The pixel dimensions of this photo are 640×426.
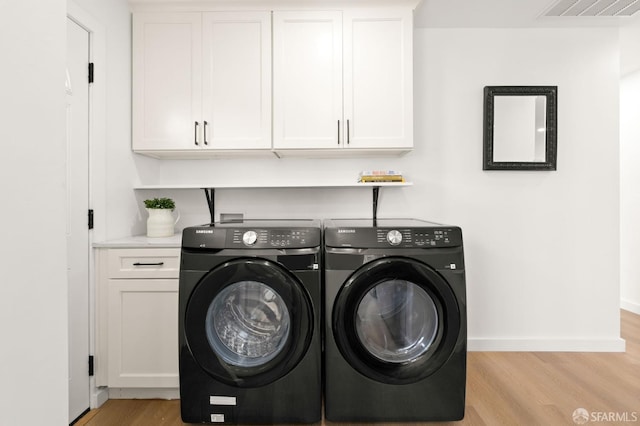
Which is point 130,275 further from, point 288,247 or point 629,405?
point 629,405

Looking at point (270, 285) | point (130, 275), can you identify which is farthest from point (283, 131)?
point (130, 275)

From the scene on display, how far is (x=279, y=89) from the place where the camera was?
2203 mm

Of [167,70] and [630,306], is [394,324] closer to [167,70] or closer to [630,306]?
[167,70]

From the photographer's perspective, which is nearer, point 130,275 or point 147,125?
point 130,275

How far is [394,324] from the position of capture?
1.66 meters

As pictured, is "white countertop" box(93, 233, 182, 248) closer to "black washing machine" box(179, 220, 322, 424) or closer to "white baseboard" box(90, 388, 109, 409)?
"black washing machine" box(179, 220, 322, 424)

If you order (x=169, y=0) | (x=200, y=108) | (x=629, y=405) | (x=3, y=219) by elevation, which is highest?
(x=169, y=0)

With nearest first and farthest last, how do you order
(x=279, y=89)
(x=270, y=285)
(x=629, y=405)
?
(x=270, y=285), (x=629, y=405), (x=279, y=89)

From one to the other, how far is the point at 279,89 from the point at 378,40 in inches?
27.5

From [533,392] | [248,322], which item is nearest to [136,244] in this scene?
[248,322]

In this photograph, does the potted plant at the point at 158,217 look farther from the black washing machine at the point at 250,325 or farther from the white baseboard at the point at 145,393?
the white baseboard at the point at 145,393

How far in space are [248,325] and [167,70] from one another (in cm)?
168

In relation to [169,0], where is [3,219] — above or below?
below

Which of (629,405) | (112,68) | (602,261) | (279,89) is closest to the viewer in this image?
(629,405)
